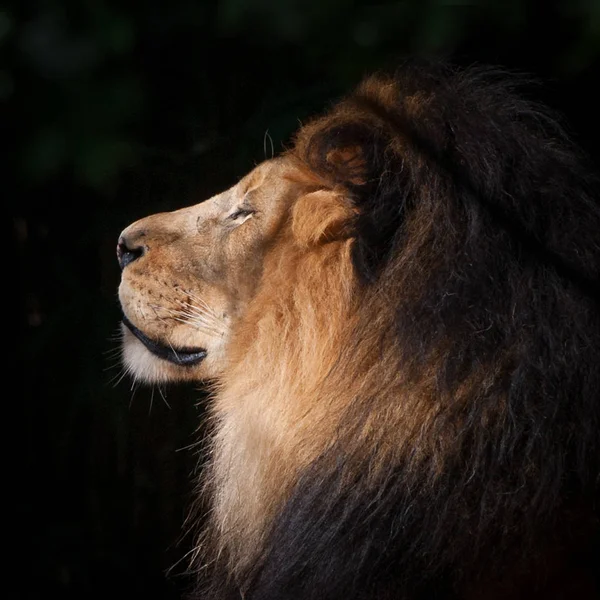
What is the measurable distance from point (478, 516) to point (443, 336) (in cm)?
34

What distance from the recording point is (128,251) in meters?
2.59

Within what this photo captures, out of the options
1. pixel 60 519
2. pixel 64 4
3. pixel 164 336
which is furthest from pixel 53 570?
pixel 64 4

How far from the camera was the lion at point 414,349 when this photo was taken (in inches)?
76.3

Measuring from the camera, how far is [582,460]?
1.93 meters

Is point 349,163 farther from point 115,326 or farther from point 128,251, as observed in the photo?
point 115,326

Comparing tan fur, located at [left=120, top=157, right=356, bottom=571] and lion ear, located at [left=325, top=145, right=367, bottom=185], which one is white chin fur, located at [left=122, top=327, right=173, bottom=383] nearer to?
tan fur, located at [left=120, top=157, right=356, bottom=571]

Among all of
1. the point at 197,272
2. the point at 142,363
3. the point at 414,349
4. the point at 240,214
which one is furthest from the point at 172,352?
the point at 414,349

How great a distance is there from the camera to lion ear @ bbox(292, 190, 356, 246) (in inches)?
86.4

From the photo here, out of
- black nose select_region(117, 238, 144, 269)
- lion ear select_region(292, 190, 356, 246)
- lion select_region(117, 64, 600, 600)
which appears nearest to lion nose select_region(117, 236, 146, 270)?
black nose select_region(117, 238, 144, 269)

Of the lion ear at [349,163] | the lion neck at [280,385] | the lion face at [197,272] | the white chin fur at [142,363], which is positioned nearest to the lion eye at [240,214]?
the lion face at [197,272]

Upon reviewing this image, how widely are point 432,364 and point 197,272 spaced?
69 centimetres

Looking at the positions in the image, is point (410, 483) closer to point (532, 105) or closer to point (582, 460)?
point (582, 460)

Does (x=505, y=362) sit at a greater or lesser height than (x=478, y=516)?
greater

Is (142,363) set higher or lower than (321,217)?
lower
